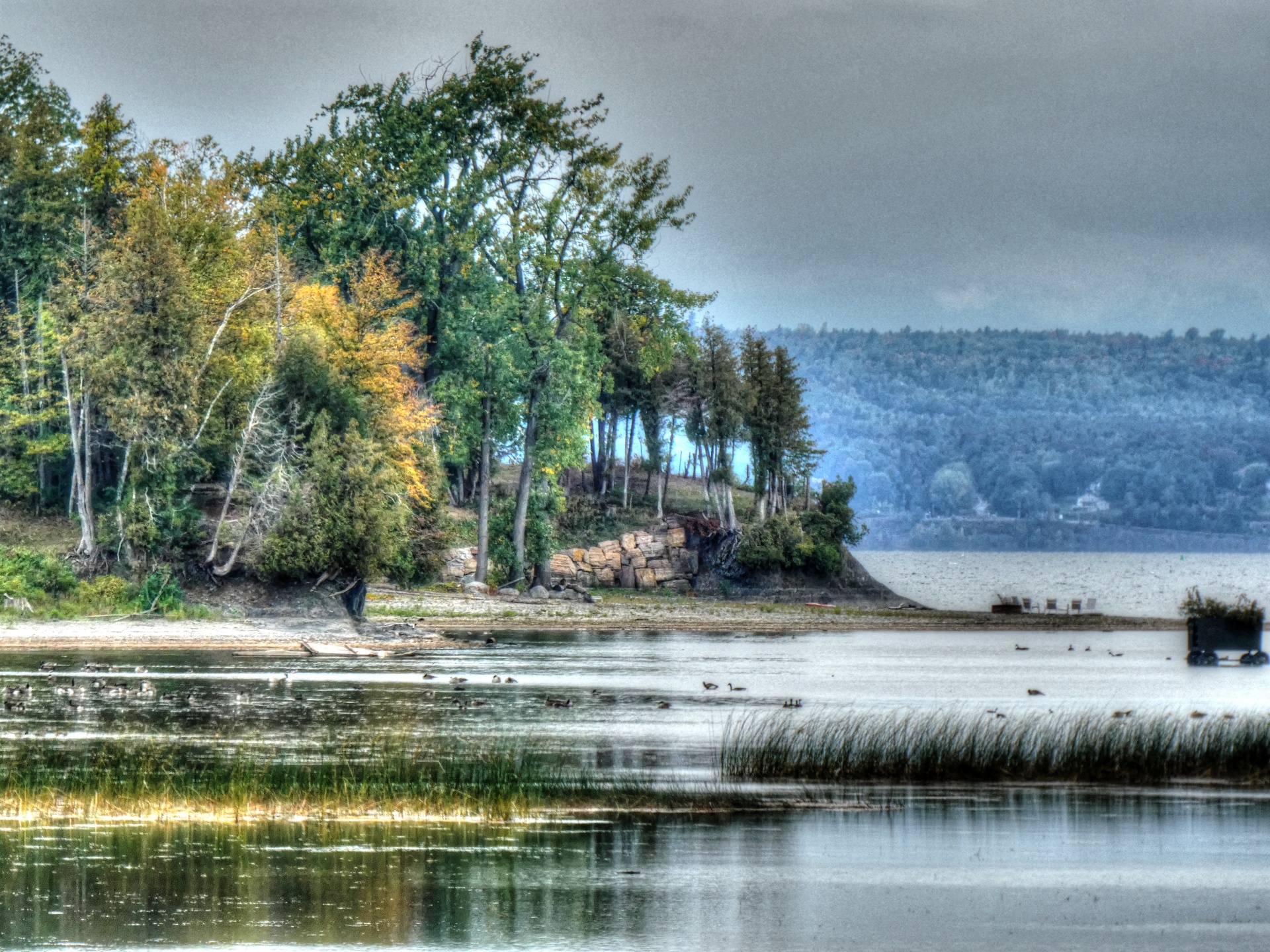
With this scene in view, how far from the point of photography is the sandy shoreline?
180 feet

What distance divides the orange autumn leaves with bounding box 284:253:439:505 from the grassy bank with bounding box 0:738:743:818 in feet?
122

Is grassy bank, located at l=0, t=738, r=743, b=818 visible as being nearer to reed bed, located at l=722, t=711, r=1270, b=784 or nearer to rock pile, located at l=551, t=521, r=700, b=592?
reed bed, located at l=722, t=711, r=1270, b=784

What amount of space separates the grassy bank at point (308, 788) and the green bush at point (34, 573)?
3337 centimetres

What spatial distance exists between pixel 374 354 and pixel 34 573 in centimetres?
1528

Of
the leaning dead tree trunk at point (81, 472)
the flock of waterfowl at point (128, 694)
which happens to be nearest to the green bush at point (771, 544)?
the leaning dead tree trunk at point (81, 472)

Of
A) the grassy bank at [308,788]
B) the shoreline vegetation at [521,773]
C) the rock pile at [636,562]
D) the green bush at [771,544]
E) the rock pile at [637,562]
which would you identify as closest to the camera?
the grassy bank at [308,788]

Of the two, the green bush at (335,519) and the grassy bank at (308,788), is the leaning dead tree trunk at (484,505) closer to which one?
the green bush at (335,519)

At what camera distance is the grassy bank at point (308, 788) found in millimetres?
22266

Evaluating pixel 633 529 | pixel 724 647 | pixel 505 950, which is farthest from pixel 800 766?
pixel 633 529

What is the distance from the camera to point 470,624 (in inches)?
2667

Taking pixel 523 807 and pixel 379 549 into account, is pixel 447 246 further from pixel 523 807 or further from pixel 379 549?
pixel 523 807

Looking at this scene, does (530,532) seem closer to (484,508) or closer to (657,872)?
(484,508)

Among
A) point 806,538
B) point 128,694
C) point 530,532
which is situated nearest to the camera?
point 128,694

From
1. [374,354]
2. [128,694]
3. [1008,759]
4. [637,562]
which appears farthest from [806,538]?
[1008,759]
